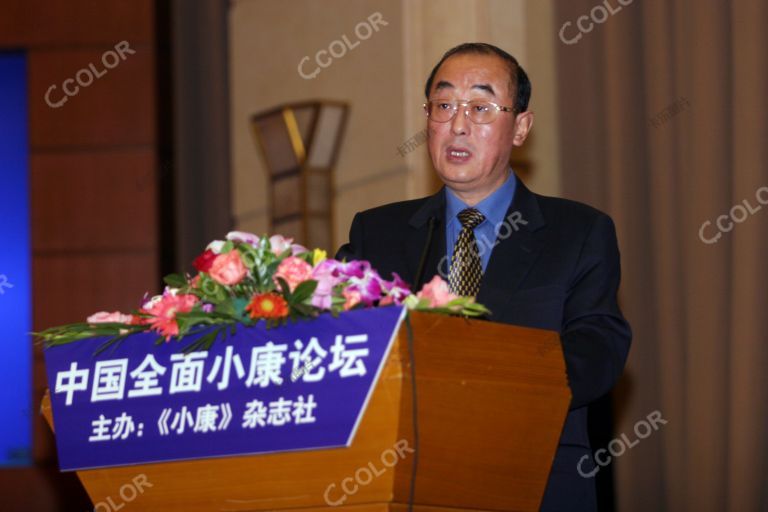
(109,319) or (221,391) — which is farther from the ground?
(109,319)

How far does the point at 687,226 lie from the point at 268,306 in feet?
10.5

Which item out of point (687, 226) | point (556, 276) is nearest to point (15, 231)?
point (687, 226)

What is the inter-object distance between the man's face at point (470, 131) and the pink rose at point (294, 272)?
2.48 ft

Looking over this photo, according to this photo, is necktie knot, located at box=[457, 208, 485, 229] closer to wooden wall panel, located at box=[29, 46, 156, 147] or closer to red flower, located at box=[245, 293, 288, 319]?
red flower, located at box=[245, 293, 288, 319]

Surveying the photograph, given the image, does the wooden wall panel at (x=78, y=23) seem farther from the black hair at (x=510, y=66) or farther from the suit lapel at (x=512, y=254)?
the suit lapel at (x=512, y=254)

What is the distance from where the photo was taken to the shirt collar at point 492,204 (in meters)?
2.66

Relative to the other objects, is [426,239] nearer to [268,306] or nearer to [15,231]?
[268,306]

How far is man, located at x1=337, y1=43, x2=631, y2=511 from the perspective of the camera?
2.29m

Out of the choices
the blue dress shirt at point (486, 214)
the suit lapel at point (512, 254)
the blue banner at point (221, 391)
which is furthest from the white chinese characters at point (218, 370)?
the blue dress shirt at point (486, 214)

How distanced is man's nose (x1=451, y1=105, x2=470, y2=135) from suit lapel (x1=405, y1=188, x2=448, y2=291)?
17cm

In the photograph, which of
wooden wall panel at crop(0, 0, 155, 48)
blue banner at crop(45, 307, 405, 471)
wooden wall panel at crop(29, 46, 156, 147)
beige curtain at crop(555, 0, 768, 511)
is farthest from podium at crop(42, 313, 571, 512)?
wooden wall panel at crop(0, 0, 155, 48)

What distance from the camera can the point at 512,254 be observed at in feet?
8.14

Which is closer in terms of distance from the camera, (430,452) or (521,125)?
(430,452)

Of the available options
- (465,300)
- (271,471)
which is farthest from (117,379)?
(465,300)
